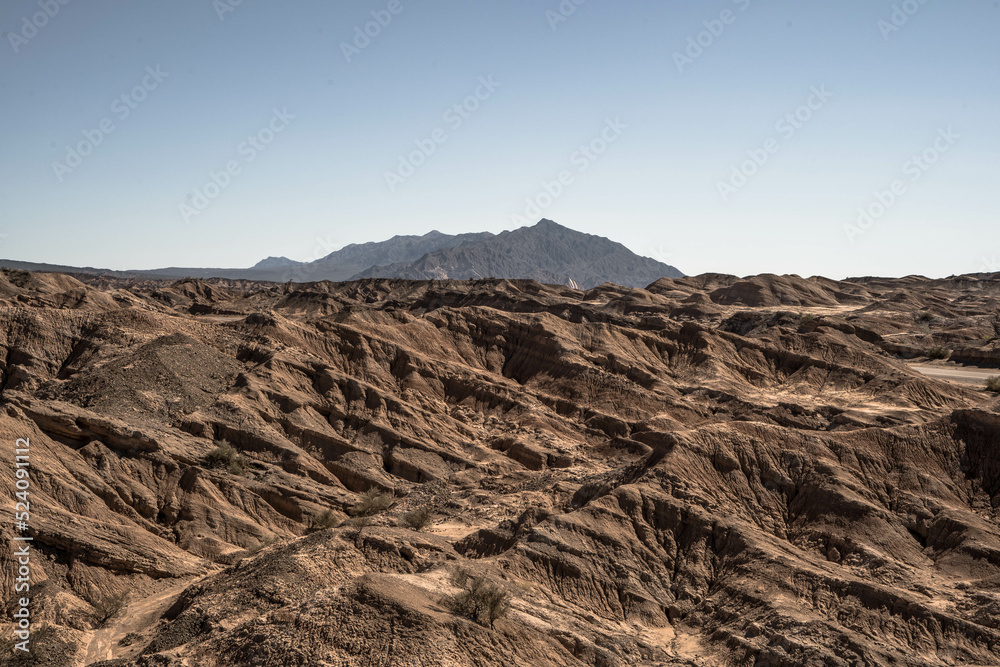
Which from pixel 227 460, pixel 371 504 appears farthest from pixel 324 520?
pixel 227 460

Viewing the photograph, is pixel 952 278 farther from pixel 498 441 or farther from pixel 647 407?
pixel 498 441

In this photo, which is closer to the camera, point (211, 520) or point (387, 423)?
point (211, 520)

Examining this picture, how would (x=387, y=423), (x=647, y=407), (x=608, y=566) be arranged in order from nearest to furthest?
(x=608, y=566)
(x=387, y=423)
(x=647, y=407)

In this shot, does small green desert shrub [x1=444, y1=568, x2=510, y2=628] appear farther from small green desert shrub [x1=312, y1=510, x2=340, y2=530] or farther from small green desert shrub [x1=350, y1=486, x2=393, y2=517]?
small green desert shrub [x1=350, y1=486, x2=393, y2=517]

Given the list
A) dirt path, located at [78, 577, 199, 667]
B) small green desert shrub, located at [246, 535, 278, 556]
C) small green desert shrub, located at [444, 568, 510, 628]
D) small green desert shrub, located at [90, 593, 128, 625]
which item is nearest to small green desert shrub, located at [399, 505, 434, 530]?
small green desert shrub, located at [246, 535, 278, 556]

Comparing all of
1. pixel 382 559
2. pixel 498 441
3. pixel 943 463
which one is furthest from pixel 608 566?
pixel 498 441

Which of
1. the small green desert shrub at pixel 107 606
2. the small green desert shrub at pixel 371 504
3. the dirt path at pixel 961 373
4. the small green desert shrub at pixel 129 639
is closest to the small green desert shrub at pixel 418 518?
the small green desert shrub at pixel 371 504
